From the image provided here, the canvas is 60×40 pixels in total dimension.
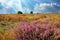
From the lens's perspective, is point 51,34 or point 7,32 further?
point 7,32

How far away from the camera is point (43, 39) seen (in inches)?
411

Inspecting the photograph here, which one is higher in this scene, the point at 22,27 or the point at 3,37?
the point at 22,27

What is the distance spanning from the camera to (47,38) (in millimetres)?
10438

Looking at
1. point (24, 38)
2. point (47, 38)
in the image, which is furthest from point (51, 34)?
point (24, 38)

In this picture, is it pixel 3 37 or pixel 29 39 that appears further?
pixel 3 37

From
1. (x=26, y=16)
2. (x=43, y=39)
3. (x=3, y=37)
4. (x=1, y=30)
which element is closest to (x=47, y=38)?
(x=43, y=39)

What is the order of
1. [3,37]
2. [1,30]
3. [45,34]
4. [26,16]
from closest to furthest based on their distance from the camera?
[45,34]
[3,37]
[1,30]
[26,16]

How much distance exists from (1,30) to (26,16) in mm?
12504

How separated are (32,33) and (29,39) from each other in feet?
0.83

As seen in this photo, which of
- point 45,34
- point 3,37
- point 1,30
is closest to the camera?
point 45,34

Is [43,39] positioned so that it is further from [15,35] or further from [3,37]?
[3,37]

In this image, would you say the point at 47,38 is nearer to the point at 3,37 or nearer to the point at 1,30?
the point at 3,37

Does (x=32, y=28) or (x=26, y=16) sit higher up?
(x=32, y=28)

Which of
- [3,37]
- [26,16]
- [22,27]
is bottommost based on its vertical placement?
[26,16]
